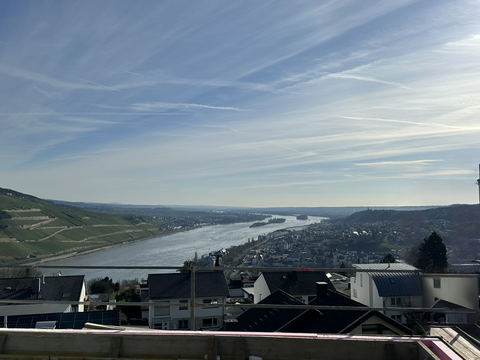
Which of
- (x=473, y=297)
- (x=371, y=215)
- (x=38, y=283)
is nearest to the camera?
(x=473, y=297)

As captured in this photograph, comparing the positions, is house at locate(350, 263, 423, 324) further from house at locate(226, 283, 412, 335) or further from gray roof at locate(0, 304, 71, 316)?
gray roof at locate(0, 304, 71, 316)

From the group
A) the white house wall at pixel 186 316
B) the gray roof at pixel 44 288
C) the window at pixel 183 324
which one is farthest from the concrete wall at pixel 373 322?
the gray roof at pixel 44 288

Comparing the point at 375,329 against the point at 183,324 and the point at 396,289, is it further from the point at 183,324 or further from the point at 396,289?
the point at 183,324

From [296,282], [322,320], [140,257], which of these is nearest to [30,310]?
[322,320]

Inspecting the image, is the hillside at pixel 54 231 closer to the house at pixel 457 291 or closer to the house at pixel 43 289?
the house at pixel 43 289

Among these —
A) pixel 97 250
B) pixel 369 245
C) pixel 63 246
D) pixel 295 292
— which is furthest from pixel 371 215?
pixel 295 292

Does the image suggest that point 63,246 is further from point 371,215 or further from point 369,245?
point 371,215
